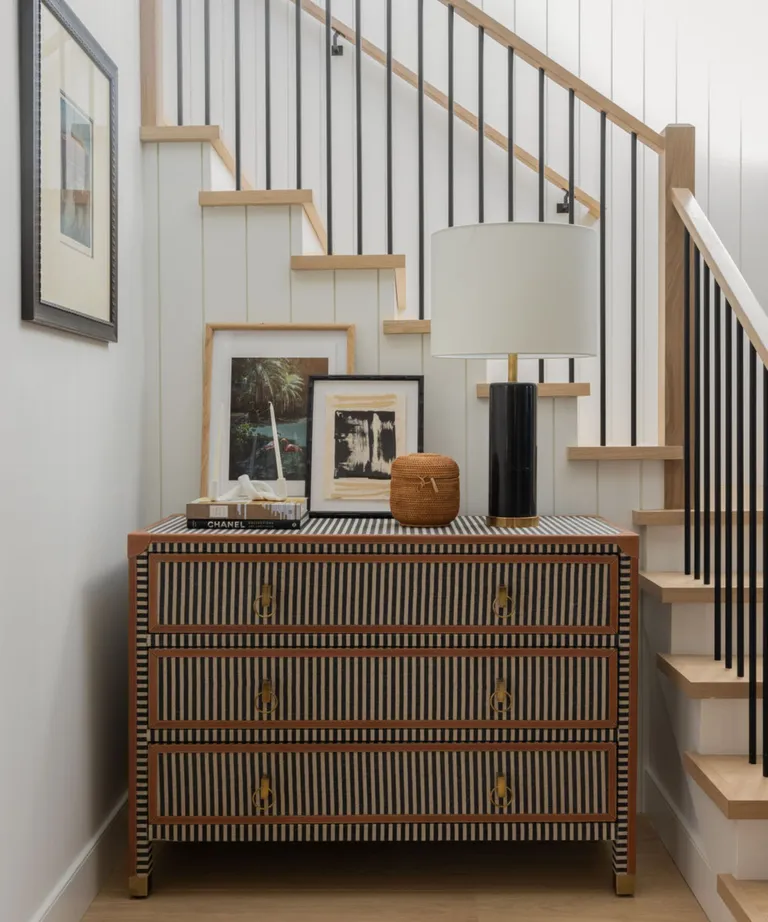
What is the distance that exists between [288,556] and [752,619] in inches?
40.4

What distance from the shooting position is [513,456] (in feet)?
7.36

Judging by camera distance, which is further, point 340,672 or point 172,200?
point 172,200

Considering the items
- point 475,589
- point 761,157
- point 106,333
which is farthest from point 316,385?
point 761,157

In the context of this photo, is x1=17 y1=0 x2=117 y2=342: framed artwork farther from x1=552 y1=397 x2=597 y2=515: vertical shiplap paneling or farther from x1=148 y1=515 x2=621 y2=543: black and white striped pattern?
x1=552 y1=397 x2=597 y2=515: vertical shiplap paneling

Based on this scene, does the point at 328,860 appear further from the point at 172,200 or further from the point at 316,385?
the point at 172,200

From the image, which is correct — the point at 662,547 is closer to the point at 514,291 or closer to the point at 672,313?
the point at 672,313

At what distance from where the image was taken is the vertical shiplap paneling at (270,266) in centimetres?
257

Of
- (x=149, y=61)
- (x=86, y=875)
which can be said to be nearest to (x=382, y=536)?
(x=86, y=875)

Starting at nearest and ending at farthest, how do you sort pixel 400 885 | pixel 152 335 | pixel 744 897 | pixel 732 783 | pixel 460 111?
pixel 744 897, pixel 732 783, pixel 400 885, pixel 152 335, pixel 460 111

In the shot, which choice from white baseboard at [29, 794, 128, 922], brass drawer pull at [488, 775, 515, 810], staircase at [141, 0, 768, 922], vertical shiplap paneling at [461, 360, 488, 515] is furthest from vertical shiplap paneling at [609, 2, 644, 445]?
white baseboard at [29, 794, 128, 922]

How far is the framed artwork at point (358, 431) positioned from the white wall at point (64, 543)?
1.66 ft

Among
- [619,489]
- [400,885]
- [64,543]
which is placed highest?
[619,489]

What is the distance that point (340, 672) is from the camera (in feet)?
6.82

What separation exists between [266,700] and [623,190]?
86.8 inches
